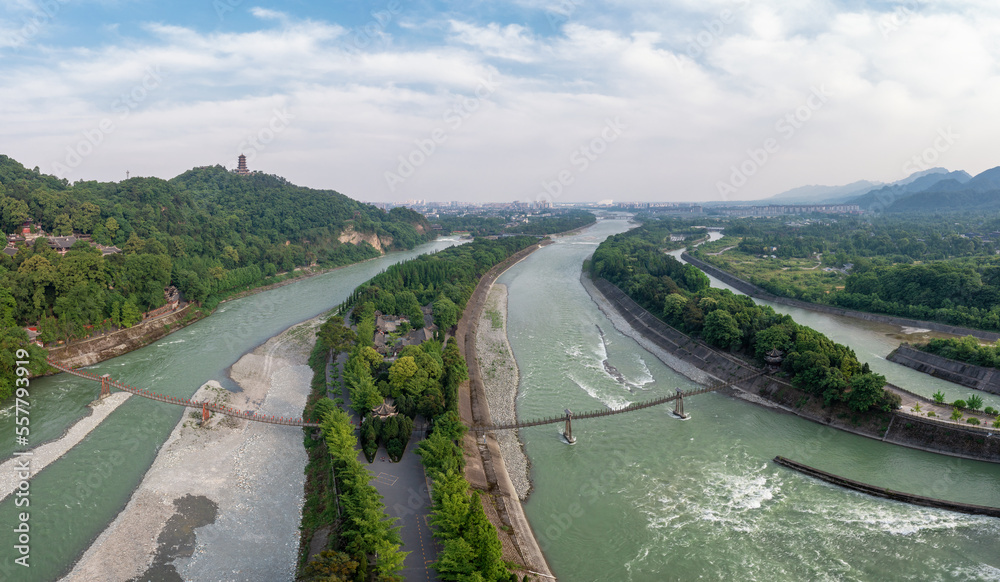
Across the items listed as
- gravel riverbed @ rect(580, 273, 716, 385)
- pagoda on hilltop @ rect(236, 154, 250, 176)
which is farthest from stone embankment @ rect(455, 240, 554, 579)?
pagoda on hilltop @ rect(236, 154, 250, 176)

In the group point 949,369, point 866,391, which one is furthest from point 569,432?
point 949,369

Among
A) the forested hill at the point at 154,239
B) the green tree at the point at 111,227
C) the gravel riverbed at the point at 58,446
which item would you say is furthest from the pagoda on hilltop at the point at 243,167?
the gravel riverbed at the point at 58,446

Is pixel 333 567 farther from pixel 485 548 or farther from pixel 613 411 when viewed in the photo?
pixel 613 411

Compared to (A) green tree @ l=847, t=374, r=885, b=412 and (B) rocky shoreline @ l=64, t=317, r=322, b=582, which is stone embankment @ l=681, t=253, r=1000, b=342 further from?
(B) rocky shoreline @ l=64, t=317, r=322, b=582

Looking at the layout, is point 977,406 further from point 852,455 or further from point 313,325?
point 313,325

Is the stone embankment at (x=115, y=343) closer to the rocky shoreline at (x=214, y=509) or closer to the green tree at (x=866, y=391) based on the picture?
the rocky shoreline at (x=214, y=509)

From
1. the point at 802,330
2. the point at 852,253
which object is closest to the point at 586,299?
the point at 802,330
